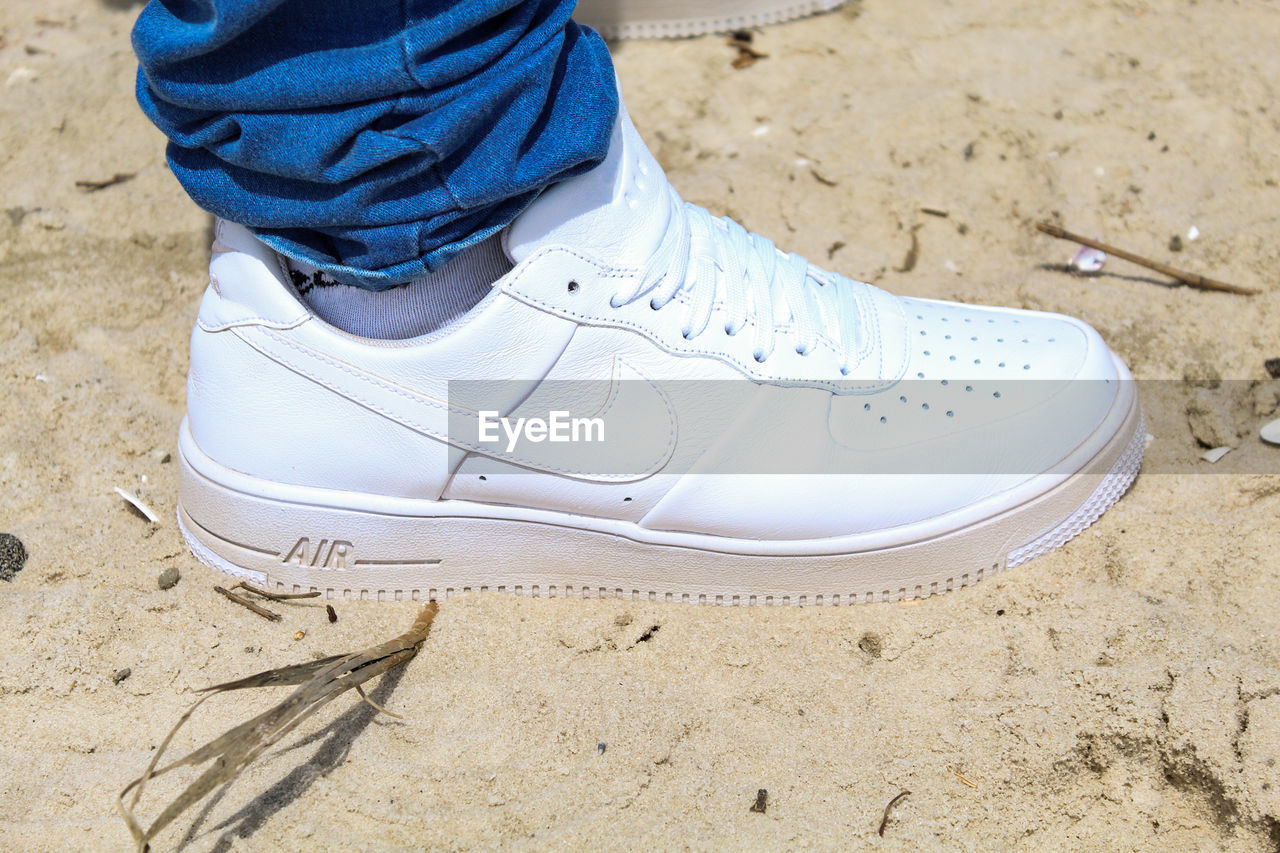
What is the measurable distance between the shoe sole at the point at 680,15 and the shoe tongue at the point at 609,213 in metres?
1.66

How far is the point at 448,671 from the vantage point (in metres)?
1.32

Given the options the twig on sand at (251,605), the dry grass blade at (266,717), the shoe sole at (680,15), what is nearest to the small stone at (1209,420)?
the dry grass blade at (266,717)

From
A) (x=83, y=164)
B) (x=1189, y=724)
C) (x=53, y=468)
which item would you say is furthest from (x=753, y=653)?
(x=83, y=164)

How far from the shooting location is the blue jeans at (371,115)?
38.0 inches

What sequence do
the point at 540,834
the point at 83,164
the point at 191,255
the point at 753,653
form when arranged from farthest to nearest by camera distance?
the point at 83,164 < the point at 191,255 < the point at 753,653 < the point at 540,834

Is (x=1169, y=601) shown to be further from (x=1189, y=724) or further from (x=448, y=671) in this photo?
(x=448, y=671)

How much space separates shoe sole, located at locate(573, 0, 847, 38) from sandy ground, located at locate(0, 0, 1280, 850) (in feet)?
2.62

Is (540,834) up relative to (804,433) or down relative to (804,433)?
down

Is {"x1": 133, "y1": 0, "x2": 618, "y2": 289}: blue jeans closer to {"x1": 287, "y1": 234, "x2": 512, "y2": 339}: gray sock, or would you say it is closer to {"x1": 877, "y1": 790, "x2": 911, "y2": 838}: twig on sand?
{"x1": 287, "y1": 234, "x2": 512, "y2": 339}: gray sock

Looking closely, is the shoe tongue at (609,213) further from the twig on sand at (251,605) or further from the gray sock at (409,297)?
the twig on sand at (251,605)

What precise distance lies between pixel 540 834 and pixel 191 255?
1497 millimetres

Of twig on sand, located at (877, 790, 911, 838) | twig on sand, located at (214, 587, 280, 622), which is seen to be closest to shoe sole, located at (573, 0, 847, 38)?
twig on sand, located at (214, 587, 280, 622)

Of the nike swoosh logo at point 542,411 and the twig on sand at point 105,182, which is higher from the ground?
the nike swoosh logo at point 542,411

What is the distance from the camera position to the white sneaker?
1.17 meters
